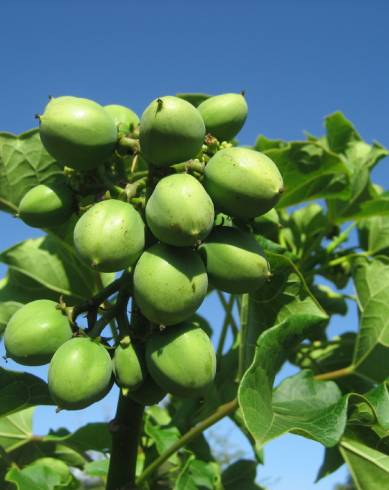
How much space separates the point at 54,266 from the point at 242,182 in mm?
1325

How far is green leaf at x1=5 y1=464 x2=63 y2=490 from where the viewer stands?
2057mm

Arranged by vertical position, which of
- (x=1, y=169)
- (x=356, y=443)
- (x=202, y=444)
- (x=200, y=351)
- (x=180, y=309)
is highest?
(x=1, y=169)

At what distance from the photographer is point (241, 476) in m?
3.07

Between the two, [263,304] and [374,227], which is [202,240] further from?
[374,227]

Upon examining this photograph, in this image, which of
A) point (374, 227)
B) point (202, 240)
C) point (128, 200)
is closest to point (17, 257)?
point (128, 200)

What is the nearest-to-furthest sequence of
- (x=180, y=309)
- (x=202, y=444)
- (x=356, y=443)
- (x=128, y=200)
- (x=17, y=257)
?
1. (x=180, y=309)
2. (x=128, y=200)
3. (x=356, y=443)
4. (x=17, y=257)
5. (x=202, y=444)

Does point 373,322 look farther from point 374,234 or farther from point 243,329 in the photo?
point 374,234

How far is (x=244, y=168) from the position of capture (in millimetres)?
1621

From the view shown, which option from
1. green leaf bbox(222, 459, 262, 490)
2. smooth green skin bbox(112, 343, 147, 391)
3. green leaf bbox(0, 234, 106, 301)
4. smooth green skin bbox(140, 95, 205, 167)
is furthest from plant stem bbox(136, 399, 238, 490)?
green leaf bbox(222, 459, 262, 490)

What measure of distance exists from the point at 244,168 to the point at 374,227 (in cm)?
218

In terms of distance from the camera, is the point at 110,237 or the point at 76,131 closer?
the point at 110,237

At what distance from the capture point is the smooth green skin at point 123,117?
1.97 metres

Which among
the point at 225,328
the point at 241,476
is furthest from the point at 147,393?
the point at 241,476

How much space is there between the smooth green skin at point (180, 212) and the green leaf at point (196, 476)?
126 cm
